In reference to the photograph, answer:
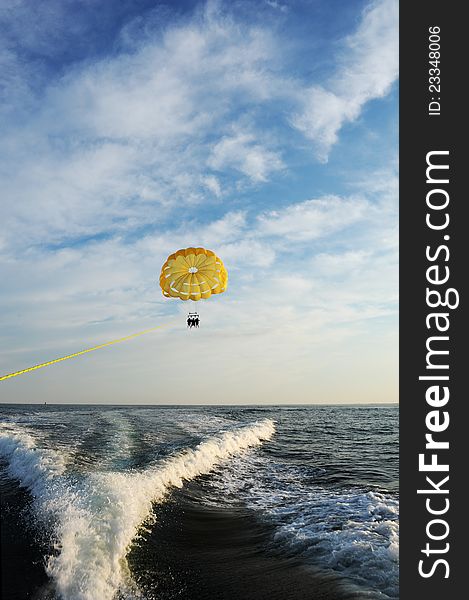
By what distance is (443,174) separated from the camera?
24.5 ft

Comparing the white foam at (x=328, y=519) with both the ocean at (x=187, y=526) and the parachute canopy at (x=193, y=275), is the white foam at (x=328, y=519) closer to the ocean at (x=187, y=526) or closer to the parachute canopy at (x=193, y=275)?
the ocean at (x=187, y=526)

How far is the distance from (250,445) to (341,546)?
13733 mm

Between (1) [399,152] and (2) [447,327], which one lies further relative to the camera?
(1) [399,152]

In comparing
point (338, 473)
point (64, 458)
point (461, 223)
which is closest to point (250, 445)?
point (338, 473)

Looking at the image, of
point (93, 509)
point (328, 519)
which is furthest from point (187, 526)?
point (328, 519)

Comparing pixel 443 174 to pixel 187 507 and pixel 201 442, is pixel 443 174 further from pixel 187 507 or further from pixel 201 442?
pixel 201 442

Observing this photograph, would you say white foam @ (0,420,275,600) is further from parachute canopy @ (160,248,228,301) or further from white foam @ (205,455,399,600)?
parachute canopy @ (160,248,228,301)

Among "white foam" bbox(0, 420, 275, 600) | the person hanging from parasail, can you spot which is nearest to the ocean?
"white foam" bbox(0, 420, 275, 600)

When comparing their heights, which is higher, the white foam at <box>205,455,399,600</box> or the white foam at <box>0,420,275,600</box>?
the white foam at <box>0,420,275,600</box>

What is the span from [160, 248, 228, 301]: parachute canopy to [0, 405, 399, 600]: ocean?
6837 mm

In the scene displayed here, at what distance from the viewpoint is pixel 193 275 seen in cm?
1959

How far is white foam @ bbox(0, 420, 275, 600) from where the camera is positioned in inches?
248

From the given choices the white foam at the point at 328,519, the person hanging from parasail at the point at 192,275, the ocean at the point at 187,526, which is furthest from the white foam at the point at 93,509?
the person hanging from parasail at the point at 192,275

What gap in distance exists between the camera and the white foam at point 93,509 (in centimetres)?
631
